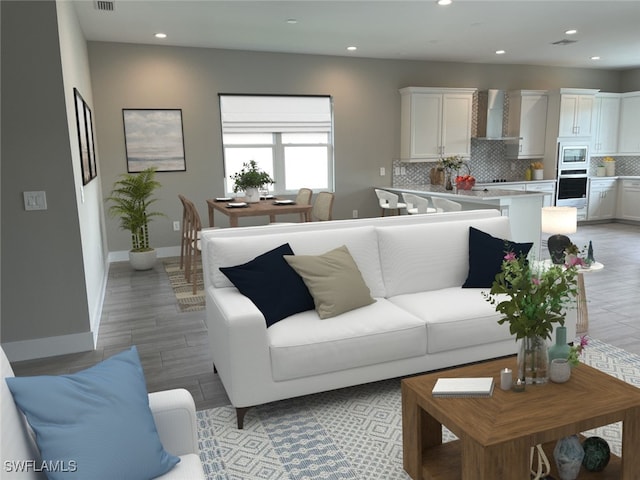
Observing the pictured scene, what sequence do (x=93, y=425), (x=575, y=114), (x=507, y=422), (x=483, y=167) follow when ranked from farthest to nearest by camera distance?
(x=483, y=167)
(x=575, y=114)
(x=507, y=422)
(x=93, y=425)

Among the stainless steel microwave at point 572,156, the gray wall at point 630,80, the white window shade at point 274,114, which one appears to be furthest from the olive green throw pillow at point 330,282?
the gray wall at point 630,80

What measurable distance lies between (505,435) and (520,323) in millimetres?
449

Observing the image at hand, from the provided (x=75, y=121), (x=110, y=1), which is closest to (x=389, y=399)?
(x=75, y=121)

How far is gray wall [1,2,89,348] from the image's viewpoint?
3.37 m

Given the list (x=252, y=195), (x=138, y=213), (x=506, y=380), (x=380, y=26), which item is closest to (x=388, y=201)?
(x=252, y=195)

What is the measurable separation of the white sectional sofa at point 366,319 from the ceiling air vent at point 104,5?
301 centimetres

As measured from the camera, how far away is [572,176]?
355 inches

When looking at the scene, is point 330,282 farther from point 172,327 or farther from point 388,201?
point 388,201

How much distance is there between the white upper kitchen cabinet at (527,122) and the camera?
862 centimetres

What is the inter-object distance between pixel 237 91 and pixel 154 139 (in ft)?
4.40

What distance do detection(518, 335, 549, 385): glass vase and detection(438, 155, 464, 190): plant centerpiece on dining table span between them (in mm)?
5414

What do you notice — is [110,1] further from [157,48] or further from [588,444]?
[588,444]

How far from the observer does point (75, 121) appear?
13.3 ft

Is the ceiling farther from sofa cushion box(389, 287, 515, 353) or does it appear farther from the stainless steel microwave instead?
→ sofa cushion box(389, 287, 515, 353)
